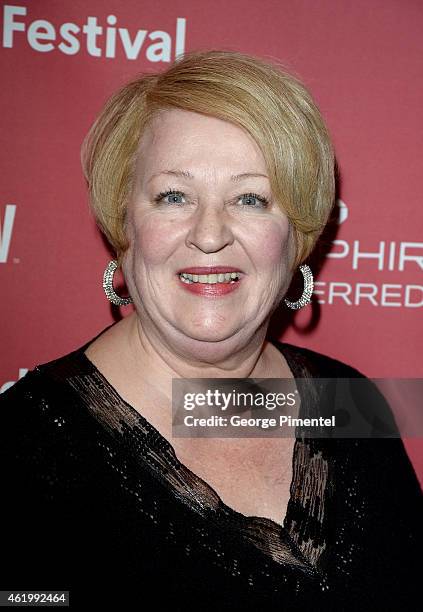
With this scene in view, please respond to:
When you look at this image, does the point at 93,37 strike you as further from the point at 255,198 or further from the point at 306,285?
the point at 306,285

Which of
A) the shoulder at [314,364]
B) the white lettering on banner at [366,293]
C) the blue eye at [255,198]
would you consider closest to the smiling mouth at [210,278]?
the blue eye at [255,198]

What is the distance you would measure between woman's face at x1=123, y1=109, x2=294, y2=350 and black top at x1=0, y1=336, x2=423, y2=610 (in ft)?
0.72

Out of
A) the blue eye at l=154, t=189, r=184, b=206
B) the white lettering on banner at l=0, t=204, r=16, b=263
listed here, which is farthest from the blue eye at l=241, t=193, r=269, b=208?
the white lettering on banner at l=0, t=204, r=16, b=263

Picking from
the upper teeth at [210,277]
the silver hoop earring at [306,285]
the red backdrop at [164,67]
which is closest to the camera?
the upper teeth at [210,277]

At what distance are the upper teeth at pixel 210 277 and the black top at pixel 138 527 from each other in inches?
10.3

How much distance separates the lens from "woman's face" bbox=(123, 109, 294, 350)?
1181 millimetres

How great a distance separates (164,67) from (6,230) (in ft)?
1.86

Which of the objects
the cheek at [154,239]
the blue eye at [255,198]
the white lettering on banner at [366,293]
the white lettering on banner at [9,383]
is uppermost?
the white lettering on banner at [366,293]

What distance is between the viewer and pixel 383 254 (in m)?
1.74

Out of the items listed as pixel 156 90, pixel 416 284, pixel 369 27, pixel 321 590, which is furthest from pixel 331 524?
pixel 369 27

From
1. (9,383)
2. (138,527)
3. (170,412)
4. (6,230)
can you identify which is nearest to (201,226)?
(170,412)

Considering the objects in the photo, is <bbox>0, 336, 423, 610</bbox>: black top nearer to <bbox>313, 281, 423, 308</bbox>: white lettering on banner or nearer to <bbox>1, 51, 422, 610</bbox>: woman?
<bbox>1, 51, 422, 610</bbox>: woman

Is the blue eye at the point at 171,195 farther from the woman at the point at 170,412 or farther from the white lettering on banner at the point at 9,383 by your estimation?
the white lettering on banner at the point at 9,383

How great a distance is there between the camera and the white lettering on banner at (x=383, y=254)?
1.74 meters
